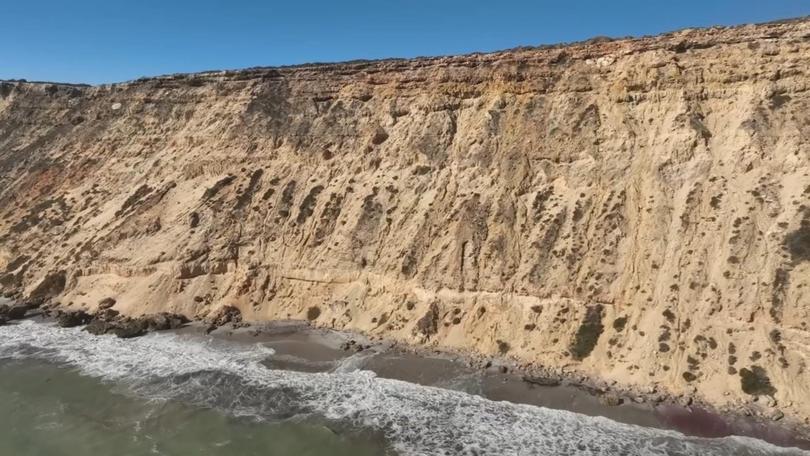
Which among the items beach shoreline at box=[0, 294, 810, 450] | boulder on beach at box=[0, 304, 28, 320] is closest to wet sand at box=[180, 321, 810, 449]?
beach shoreline at box=[0, 294, 810, 450]

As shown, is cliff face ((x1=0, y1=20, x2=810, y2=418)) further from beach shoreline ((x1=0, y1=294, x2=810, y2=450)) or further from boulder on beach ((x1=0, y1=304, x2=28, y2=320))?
boulder on beach ((x1=0, y1=304, x2=28, y2=320))

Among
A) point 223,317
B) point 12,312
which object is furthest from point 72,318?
point 223,317

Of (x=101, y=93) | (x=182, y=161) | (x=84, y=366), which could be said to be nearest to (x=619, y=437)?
(x=84, y=366)

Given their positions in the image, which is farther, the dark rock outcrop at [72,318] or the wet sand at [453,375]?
the dark rock outcrop at [72,318]

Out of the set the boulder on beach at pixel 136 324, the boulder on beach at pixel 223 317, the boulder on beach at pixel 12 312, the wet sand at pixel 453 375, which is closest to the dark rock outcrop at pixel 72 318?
the boulder on beach at pixel 136 324

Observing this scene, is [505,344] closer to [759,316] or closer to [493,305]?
[493,305]

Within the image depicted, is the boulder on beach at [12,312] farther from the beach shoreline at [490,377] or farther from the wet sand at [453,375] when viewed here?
the wet sand at [453,375]

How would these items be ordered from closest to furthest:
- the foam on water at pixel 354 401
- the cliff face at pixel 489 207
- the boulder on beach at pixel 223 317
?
the foam on water at pixel 354 401, the cliff face at pixel 489 207, the boulder on beach at pixel 223 317
